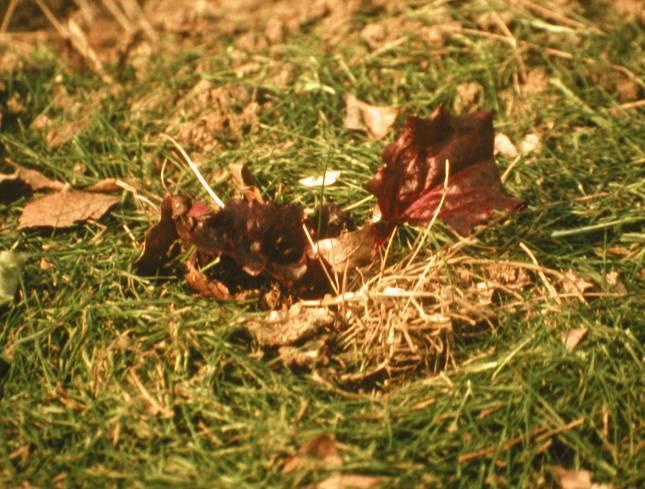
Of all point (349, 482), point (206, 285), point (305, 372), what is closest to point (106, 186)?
point (206, 285)

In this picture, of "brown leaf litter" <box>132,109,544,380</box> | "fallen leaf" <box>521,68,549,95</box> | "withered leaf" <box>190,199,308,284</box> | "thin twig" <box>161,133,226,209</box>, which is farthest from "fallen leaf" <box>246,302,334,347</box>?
"fallen leaf" <box>521,68,549,95</box>

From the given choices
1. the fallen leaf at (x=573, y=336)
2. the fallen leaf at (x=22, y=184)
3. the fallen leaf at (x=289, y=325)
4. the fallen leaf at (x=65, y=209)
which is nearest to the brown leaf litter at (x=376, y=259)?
the fallen leaf at (x=289, y=325)

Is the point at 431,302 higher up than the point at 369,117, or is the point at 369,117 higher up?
the point at 369,117

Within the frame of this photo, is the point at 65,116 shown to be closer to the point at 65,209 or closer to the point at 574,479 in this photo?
the point at 65,209

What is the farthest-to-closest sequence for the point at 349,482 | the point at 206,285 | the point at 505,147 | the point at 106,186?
the point at 505,147 < the point at 106,186 < the point at 206,285 < the point at 349,482

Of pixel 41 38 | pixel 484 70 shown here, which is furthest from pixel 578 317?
pixel 41 38

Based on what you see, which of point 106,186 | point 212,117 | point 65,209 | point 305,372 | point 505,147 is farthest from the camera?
point 212,117

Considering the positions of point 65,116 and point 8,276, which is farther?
point 65,116

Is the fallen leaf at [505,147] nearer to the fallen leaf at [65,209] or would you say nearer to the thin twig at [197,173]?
the thin twig at [197,173]
